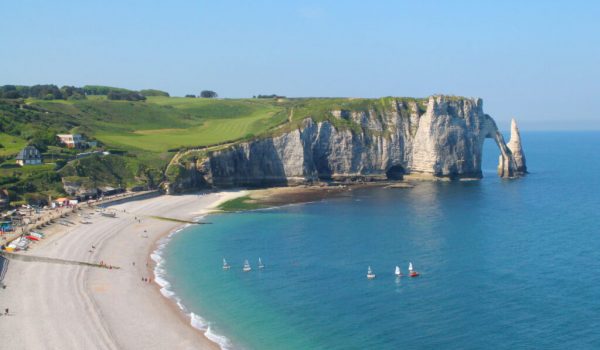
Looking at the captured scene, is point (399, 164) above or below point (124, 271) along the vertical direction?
above

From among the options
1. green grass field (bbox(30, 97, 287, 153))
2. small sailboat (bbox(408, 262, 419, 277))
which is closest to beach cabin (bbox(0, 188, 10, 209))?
green grass field (bbox(30, 97, 287, 153))

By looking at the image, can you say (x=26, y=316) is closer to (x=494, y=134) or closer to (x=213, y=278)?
(x=213, y=278)

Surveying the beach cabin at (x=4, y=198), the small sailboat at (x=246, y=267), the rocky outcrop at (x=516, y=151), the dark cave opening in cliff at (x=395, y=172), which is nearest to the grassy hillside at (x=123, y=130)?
the beach cabin at (x=4, y=198)

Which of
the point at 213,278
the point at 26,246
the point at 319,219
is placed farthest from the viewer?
the point at 319,219

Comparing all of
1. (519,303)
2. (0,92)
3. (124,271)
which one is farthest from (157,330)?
(0,92)

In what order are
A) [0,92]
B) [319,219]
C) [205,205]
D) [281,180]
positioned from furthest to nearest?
[0,92], [281,180], [205,205], [319,219]

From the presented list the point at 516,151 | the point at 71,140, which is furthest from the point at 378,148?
the point at 71,140

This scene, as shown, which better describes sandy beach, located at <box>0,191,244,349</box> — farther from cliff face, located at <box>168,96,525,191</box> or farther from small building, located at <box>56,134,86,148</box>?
cliff face, located at <box>168,96,525,191</box>
